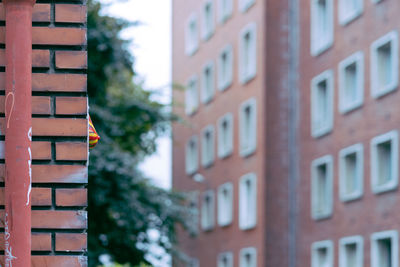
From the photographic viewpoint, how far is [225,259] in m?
47.7

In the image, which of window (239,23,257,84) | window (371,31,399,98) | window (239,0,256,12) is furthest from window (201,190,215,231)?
window (371,31,399,98)

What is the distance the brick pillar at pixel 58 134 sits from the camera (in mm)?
4234

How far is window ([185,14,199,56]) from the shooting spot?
5341 centimetres

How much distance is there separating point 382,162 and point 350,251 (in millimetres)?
3949

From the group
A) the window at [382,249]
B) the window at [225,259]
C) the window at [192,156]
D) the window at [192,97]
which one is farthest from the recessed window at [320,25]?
the window at [192,156]

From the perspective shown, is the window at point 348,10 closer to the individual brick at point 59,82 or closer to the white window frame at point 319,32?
the white window frame at point 319,32

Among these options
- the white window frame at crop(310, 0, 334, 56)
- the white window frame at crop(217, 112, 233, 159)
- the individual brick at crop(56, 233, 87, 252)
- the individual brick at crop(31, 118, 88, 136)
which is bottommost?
the individual brick at crop(56, 233, 87, 252)

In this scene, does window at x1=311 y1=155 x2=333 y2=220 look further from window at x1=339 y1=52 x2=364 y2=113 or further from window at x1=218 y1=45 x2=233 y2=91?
window at x1=218 y1=45 x2=233 y2=91

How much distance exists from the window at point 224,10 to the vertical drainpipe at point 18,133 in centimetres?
4340

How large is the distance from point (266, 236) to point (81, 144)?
37.9 m

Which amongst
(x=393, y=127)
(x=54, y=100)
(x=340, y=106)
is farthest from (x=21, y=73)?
(x=340, y=106)

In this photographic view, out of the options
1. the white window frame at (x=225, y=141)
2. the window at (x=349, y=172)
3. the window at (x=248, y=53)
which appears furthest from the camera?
the white window frame at (x=225, y=141)

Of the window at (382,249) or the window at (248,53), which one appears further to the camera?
the window at (248,53)

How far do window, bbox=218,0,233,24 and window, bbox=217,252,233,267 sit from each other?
34.0 ft
